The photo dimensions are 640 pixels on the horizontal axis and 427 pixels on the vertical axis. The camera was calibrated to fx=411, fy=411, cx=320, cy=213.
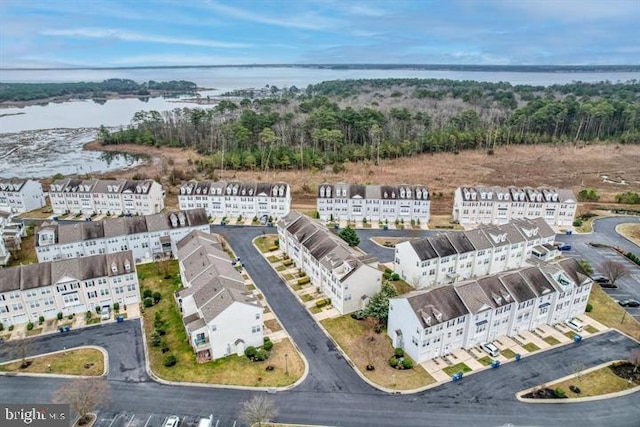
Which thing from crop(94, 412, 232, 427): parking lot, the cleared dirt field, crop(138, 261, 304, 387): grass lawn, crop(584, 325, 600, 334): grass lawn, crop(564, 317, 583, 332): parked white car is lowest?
crop(94, 412, 232, 427): parking lot

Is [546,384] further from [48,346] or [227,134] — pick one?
[227,134]

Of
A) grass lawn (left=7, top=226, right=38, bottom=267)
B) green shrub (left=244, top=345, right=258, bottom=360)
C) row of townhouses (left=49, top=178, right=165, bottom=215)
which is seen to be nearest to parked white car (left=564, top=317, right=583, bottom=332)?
green shrub (left=244, top=345, right=258, bottom=360)

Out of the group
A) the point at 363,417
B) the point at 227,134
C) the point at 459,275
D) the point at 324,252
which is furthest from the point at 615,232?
the point at 227,134

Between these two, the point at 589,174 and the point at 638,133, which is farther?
the point at 638,133

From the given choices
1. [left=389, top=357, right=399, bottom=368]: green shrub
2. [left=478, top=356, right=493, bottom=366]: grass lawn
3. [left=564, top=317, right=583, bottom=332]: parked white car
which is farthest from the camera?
[left=564, top=317, right=583, bottom=332]: parked white car

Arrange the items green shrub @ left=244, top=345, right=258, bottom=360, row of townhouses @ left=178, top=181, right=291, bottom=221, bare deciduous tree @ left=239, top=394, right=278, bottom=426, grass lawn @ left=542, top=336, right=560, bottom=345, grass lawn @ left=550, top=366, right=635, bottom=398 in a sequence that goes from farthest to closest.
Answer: row of townhouses @ left=178, top=181, right=291, bottom=221
grass lawn @ left=542, top=336, right=560, bottom=345
green shrub @ left=244, top=345, right=258, bottom=360
grass lawn @ left=550, top=366, right=635, bottom=398
bare deciduous tree @ left=239, top=394, right=278, bottom=426

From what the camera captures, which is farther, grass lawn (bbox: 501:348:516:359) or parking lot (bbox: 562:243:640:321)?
parking lot (bbox: 562:243:640:321)

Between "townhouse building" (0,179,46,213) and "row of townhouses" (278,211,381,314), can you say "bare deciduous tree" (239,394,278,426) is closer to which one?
"row of townhouses" (278,211,381,314)
